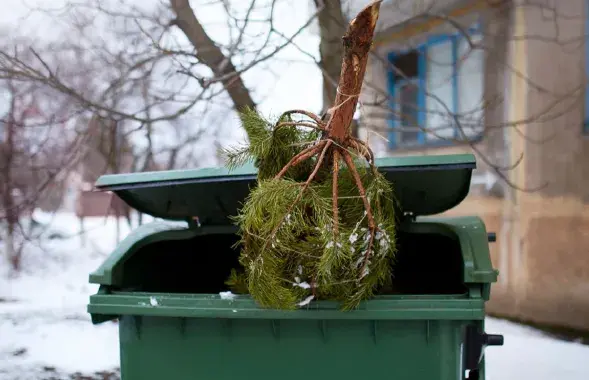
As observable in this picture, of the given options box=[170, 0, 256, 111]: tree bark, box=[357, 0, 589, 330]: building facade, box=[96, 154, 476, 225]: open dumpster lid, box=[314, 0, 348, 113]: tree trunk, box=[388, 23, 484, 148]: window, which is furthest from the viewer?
box=[388, 23, 484, 148]: window

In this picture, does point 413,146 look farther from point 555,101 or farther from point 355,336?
point 355,336

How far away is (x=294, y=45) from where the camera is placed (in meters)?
4.78

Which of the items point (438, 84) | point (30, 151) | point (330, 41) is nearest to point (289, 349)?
point (330, 41)

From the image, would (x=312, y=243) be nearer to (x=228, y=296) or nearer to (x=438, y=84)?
(x=228, y=296)

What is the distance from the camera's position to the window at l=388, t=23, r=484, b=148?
6.55 meters

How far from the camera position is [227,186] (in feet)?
8.21

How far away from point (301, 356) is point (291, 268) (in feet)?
1.20

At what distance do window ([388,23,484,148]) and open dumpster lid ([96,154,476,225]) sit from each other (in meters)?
3.99

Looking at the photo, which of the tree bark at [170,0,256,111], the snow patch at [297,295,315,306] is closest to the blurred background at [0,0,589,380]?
the tree bark at [170,0,256,111]

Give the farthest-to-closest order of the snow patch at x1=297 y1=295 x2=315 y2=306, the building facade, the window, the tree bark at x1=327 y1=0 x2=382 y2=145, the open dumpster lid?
the window → the building facade → the open dumpster lid → the snow patch at x1=297 y1=295 x2=315 y2=306 → the tree bark at x1=327 y1=0 x2=382 y2=145

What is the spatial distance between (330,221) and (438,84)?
583 cm

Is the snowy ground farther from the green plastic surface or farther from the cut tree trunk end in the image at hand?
the cut tree trunk end

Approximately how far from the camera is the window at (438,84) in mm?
6555

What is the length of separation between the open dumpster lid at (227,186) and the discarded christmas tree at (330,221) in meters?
0.27
